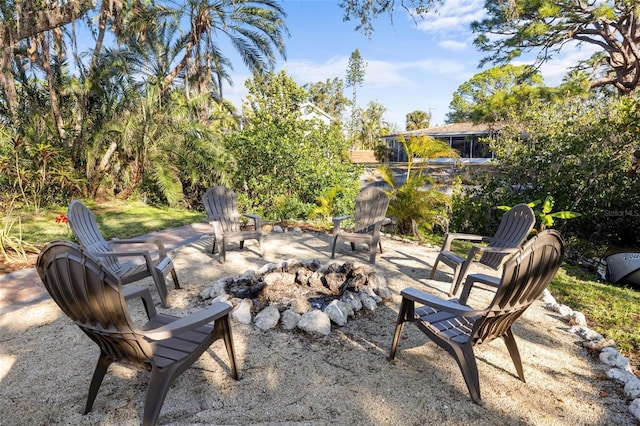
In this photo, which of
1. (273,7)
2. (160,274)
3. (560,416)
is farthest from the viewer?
(273,7)

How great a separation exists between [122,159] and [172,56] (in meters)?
Result: 4.46

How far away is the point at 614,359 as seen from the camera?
263 cm

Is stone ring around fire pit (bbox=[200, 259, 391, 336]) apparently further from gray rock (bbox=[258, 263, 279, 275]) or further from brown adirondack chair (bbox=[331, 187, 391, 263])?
brown adirondack chair (bbox=[331, 187, 391, 263])

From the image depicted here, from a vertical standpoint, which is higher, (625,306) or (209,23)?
(209,23)

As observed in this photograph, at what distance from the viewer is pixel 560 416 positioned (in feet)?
6.87

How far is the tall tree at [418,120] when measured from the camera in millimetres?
46250

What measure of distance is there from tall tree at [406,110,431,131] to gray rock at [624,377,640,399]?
46626mm

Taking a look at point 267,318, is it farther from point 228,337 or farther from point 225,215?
point 225,215

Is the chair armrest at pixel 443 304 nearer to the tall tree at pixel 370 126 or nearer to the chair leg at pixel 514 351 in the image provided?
the chair leg at pixel 514 351

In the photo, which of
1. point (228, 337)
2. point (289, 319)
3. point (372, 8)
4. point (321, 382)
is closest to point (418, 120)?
point (372, 8)

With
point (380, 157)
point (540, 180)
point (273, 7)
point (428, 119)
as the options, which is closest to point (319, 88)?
point (428, 119)

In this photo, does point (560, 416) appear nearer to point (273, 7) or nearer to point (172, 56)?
point (172, 56)

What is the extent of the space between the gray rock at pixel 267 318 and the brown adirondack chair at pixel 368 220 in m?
2.24

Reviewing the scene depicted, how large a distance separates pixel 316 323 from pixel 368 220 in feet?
9.36
